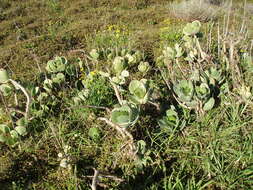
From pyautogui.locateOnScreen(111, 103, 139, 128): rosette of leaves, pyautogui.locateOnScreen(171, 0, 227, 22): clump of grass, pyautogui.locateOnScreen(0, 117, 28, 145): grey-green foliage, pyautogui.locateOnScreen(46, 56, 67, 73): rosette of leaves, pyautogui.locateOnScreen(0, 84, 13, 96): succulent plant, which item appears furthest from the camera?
pyautogui.locateOnScreen(171, 0, 227, 22): clump of grass

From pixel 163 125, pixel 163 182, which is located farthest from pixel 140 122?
pixel 163 182

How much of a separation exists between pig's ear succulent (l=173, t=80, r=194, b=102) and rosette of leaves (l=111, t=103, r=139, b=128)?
476 mm

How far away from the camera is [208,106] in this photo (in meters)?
1.93

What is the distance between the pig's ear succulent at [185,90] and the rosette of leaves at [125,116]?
18.7 inches

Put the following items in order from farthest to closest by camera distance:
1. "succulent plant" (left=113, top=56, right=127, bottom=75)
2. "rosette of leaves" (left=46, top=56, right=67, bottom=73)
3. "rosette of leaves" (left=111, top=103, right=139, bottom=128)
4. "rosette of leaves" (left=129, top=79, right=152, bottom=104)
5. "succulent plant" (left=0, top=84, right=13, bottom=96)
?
"rosette of leaves" (left=46, top=56, right=67, bottom=73), "succulent plant" (left=113, top=56, right=127, bottom=75), "succulent plant" (left=0, top=84, right=13, bottom=96), "rosette of leaves" (left=129, top=79, right=152, bottom=104), "rosette of leaves" (left=111, top=103, right=139, bottom=128)

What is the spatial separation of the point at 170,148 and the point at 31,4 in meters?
7.33

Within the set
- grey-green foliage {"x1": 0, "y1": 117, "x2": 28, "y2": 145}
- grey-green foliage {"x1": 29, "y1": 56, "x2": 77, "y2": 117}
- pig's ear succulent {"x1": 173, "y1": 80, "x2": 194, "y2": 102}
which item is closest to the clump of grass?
grey-green foliage {"x1": 29, "y1": 56, "x2": 77, "y2": 117}

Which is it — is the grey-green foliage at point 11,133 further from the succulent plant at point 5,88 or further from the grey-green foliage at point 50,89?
the succulent plant at point 5,88

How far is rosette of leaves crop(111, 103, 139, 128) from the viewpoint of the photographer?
63.6 inches

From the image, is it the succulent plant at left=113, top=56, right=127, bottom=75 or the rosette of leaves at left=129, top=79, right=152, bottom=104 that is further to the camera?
the succulent plant at left=113, top=56, right=127, bottom=75

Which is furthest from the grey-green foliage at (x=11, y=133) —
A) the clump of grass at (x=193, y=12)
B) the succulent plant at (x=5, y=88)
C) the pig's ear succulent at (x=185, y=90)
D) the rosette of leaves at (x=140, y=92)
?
the clump of grass at (x=193, y=12)

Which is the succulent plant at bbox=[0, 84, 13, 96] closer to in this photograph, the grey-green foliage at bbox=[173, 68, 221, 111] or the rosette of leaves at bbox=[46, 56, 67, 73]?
the rosette of leaves at bbox=[46, 56, 67, 73]

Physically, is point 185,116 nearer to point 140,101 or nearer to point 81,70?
point 140,101

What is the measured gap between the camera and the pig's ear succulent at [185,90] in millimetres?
1904
